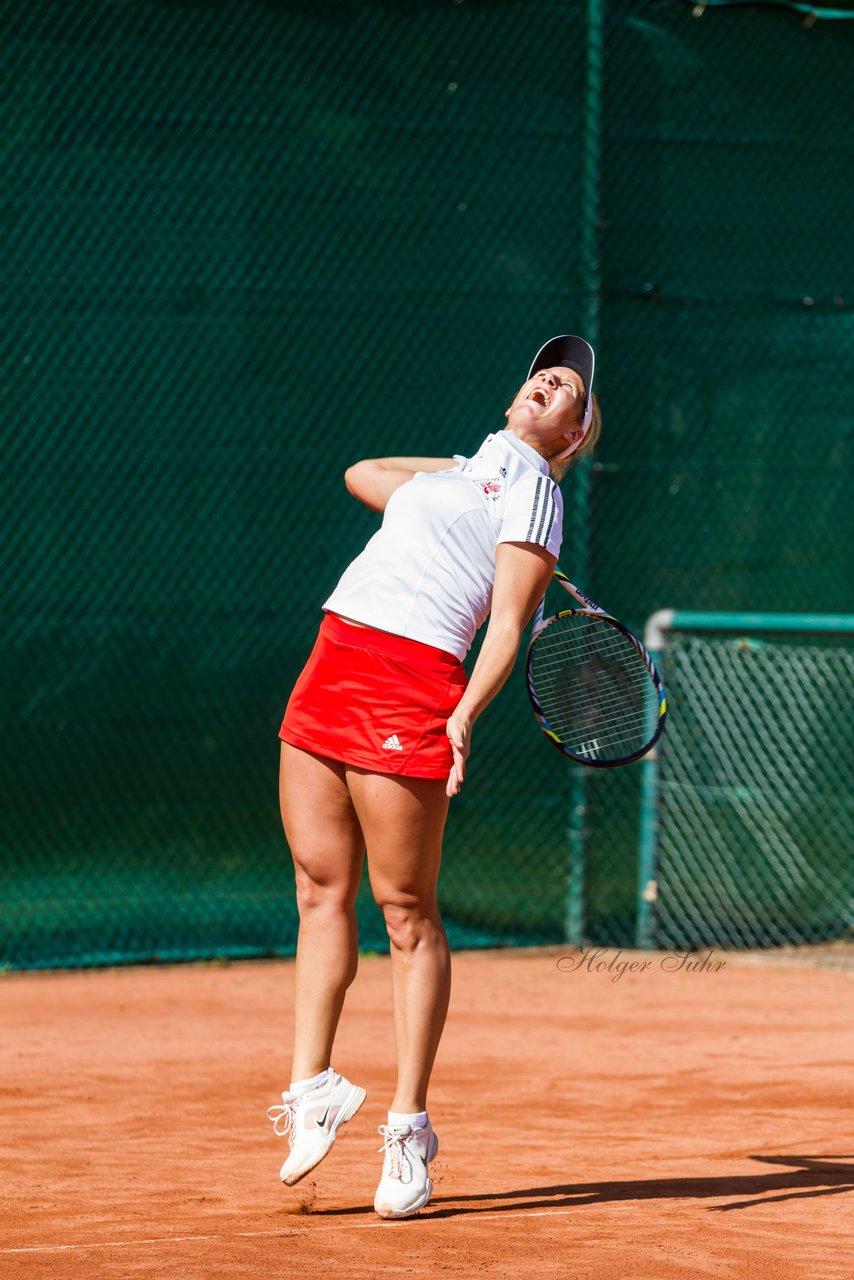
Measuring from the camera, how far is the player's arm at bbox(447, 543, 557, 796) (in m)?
3.48

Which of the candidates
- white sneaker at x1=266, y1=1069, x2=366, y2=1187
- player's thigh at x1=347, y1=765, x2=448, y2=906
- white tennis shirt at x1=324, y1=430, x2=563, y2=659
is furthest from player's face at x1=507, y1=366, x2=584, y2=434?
white sneaker at x1=266, y1=1069, x2=366, y2=1187

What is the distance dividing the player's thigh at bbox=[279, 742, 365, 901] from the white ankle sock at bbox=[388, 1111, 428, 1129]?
443mm

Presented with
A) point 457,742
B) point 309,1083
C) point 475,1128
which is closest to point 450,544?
point 457,742

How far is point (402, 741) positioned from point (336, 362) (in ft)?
12.4

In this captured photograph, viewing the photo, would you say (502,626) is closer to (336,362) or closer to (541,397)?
(541,397)

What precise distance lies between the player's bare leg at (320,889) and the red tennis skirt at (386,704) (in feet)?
0.23

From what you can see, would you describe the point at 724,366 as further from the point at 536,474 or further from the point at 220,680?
the point at 536,474

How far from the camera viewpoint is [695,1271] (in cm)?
319

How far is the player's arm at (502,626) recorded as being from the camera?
3484 millimetres

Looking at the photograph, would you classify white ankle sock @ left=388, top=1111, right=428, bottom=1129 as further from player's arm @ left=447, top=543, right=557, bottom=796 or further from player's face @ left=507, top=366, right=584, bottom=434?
player's face @ left=507, top=366, right=584, bottom=434

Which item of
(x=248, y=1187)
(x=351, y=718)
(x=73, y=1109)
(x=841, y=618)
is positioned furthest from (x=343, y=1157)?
(x=841, y=618)

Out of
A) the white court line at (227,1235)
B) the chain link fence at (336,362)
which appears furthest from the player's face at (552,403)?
the chain link fence at (336,362)

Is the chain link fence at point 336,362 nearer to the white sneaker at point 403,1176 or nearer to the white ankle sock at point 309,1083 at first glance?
the white ankle sock at point 309,1083

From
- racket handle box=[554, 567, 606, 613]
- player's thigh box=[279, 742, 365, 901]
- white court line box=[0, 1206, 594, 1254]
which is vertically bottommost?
white court line box=[0, 1206, 594, 1254]
